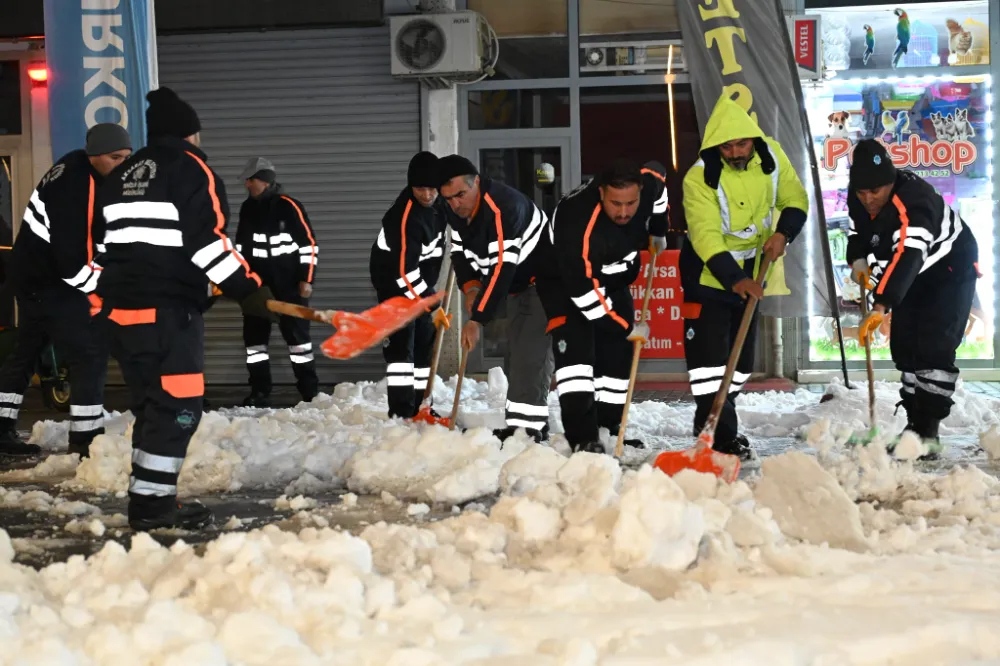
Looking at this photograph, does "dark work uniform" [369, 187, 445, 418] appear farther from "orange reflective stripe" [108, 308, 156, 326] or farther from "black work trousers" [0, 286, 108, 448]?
"orange reflective stripe" [108, 308, 156, 326]

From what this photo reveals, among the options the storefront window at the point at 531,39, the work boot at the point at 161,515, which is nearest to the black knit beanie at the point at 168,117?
the work boot at the point at 161,515

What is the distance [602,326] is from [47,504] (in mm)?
3130

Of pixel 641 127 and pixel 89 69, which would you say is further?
pixel 641 127

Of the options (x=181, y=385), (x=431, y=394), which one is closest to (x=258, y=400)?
(x=431, y=394)

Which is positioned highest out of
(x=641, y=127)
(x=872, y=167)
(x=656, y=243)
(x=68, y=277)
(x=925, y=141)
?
(x=641, y=127)

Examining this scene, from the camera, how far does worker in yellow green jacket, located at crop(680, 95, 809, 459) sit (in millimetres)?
6609

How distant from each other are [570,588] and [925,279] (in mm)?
3949

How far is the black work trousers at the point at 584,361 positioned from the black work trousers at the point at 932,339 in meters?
1.65

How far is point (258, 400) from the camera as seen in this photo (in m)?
10.2

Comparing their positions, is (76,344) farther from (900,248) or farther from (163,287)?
(900,248)

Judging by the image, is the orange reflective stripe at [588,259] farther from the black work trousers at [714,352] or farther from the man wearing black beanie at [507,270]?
the black work trousers at [714,352]

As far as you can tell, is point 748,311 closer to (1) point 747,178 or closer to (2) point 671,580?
(1) point 747,178

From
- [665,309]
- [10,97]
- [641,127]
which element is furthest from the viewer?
[10,97]

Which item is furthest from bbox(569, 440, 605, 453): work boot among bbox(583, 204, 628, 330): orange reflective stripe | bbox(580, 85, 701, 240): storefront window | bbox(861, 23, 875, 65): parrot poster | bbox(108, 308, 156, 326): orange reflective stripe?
bbox(861, 23, 875, 65): parrot poster
